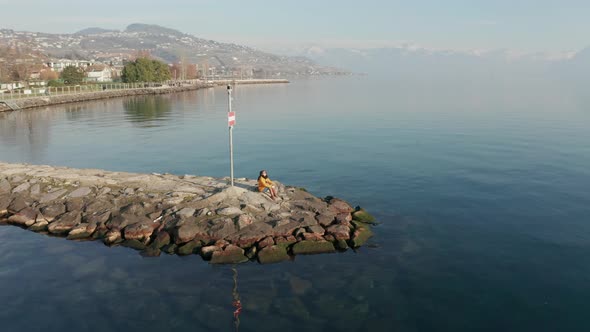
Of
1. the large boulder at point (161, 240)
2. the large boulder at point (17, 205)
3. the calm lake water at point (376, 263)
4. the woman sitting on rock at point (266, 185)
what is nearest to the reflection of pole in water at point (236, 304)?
the calm lake water at point (376, 263)

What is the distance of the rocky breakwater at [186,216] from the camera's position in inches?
726

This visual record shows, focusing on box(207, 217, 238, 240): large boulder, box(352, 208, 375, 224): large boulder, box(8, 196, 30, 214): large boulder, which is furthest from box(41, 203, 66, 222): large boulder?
box(352, 208, 375, 224): large boulder

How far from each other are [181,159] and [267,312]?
2607 centimetres

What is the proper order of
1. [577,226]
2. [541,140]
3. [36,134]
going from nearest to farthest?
[577,226]
[541,140]
[36,134]

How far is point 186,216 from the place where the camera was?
65.3 ft

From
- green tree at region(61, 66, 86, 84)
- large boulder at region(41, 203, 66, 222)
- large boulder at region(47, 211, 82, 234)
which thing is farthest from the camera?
green tree at region(61, 66, 86, 84)

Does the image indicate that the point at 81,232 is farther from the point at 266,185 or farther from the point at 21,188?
the point at 266,185

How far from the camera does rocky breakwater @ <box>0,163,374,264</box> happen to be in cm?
1844

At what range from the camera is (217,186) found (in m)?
23.8

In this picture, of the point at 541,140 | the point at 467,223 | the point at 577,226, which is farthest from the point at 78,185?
the point at 541,140

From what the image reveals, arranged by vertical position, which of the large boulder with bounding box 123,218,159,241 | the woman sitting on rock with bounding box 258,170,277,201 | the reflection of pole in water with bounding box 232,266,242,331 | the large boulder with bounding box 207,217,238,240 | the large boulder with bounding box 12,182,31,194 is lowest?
the reflection of pole in water with bounding box 232,266,242,331

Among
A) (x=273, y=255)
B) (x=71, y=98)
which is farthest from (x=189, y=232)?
(x=71, y=98)

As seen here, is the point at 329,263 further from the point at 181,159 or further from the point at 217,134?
the point at 217,134

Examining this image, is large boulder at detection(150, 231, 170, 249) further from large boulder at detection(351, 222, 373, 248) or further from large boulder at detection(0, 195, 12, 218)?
large boulder at detection(0, 195, 12, 218)
